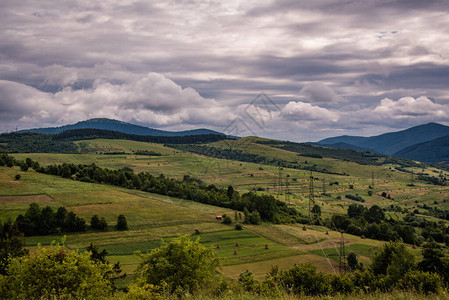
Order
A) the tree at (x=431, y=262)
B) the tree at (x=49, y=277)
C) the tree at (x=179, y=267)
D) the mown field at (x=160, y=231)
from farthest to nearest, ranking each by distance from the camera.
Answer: the mown field at (x=160, y=231) < the tree at (x=431, y=262) < the tree at (x=179, y=267) < the tree at (x=49, y=277)

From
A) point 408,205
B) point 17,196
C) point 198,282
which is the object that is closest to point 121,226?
point 17,196

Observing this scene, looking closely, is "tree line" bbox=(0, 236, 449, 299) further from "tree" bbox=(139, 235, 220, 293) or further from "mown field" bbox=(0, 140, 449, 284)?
"mown field" bbox=(0, 140, 449, 284)

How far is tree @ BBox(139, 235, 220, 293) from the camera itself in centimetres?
Answer: 4425

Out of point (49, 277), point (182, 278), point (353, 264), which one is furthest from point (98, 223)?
point (353, 264)

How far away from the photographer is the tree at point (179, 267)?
44.2 m

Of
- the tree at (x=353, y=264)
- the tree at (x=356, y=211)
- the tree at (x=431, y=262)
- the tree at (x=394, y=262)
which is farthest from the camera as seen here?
the tree at (x=356, y=211)

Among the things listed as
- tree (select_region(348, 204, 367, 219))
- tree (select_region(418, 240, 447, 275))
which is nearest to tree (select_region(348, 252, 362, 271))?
tree (select_region(418, 240, 447, 275))

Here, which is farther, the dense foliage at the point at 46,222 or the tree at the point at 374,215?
the tree at the point at 374,215

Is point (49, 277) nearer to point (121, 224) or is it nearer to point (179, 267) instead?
point (179, 267)

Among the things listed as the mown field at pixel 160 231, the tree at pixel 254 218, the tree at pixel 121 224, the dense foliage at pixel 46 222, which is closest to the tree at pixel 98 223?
the mown field at pixel 160 231

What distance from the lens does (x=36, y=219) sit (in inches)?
3474

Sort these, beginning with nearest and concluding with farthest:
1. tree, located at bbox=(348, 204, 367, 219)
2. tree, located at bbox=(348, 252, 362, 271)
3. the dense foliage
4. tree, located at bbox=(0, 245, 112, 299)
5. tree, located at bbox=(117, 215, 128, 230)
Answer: tree, located at bbox=(0, 245, 112, 299) < tree, located at bbox=(348, 252, 362, 271) < the dense foliage < tree, located at bbox=(117, 215, 128, 230) < tree, located at bbox=(348, 204, 367, 219)

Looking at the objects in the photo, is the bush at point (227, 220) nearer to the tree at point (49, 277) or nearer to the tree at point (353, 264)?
the tree at point (353, 264)

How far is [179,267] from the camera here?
4566cm
